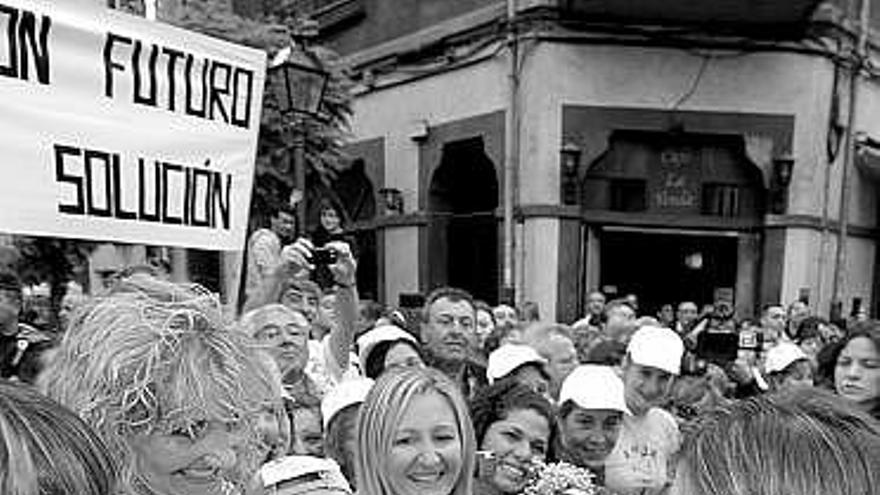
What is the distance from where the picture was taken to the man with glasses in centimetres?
447

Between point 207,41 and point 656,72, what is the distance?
985 cm

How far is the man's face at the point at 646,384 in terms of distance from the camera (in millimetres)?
3938

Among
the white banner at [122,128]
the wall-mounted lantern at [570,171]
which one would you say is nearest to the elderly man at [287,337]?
the white banner at [122,128]

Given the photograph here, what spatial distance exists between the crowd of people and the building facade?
263 inches

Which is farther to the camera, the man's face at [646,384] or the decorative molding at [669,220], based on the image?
the decorative molding at [669,220]

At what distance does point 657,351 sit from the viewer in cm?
409

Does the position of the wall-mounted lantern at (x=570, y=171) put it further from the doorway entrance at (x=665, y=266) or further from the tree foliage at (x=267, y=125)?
the tree foliage at (x=267, y=125)

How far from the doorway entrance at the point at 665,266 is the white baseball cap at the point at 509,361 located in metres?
Result: 8.47

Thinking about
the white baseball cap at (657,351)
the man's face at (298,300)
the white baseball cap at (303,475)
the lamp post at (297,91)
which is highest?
the lamp post at (297,91)

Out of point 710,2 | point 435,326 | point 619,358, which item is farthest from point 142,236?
point 710,2

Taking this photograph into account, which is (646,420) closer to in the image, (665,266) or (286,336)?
(286,336)

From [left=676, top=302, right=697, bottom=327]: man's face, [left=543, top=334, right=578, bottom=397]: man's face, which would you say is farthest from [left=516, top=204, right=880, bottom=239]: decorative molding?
[left=543, top=334, right=578, bottom=397]: man's face

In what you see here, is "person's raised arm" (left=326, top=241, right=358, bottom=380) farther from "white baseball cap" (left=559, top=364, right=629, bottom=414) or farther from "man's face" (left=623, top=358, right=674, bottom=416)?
"man's face" (left=623, top=358, right=674, bottom=416)

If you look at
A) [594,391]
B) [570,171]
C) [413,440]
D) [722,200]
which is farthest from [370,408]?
[722,200]
